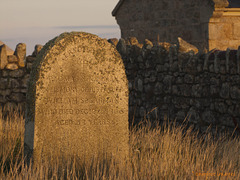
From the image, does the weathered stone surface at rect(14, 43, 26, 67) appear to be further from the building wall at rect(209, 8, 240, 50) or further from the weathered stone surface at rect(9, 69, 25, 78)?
the building wall at rect(209, 8, 240, 50)

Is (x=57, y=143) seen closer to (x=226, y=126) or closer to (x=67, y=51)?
(x=67, y=51)

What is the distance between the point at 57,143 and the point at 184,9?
9588mm

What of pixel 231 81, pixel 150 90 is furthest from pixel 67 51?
pixel 150 90

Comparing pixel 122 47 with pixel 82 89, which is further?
pixel 122 47

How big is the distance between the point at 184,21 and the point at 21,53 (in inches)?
228

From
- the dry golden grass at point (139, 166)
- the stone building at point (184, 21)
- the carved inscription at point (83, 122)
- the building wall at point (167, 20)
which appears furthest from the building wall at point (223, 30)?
the carved inscription at point (83, 122)

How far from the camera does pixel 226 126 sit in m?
7.36

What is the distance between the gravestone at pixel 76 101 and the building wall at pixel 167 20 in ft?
26.2

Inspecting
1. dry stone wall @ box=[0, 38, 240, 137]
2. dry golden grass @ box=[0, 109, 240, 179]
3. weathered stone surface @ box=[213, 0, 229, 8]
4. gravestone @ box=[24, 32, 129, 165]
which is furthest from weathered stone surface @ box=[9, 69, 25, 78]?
weathered stone surface @ box=[213, 0, 229, 8]

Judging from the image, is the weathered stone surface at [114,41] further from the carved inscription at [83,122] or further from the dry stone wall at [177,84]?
the carved inscription at [83,122]

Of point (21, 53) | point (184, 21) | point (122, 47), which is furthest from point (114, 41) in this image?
point (184, 21)

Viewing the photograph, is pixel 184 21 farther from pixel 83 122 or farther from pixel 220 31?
pixel 83 122

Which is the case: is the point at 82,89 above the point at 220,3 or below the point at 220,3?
below

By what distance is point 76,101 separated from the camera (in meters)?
4.73
